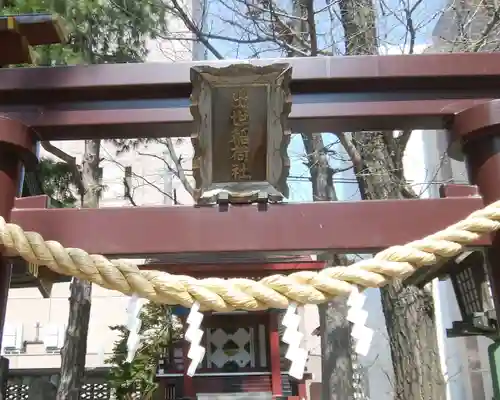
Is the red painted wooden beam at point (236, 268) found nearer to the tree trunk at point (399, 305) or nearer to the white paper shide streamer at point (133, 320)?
the tree trunk at point (399, 305)

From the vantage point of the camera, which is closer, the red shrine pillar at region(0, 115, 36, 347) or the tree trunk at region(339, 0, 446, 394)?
the red shrine pillar at region(0, 115, 36, 347)

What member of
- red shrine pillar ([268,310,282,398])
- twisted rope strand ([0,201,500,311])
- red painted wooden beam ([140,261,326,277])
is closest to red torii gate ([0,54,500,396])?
twisted rope strand ([0,201,500,311])

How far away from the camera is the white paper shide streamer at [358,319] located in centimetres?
155

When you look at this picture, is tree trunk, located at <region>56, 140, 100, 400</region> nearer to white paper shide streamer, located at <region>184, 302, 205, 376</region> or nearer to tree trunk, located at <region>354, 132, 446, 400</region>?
tree trunk, located at <region>354, 132, 446, 400</region>

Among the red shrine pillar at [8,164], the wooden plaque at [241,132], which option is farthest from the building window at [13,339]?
the wooden plaque at [241,132]

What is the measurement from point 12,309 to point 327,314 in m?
7.45

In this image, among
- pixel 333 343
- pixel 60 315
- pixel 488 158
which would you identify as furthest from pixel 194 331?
pixel 60 315

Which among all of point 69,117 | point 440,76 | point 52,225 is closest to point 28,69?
point 69,117

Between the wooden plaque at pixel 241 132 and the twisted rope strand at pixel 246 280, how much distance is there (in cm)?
43

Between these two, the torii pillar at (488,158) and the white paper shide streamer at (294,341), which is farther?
the torii pillar at (488,158)

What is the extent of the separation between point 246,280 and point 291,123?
2.30ft

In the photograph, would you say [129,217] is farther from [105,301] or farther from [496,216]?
[105,301]

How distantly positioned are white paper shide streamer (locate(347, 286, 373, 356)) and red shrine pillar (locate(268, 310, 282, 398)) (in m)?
5.67

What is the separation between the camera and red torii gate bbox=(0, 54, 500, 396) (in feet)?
6.06
